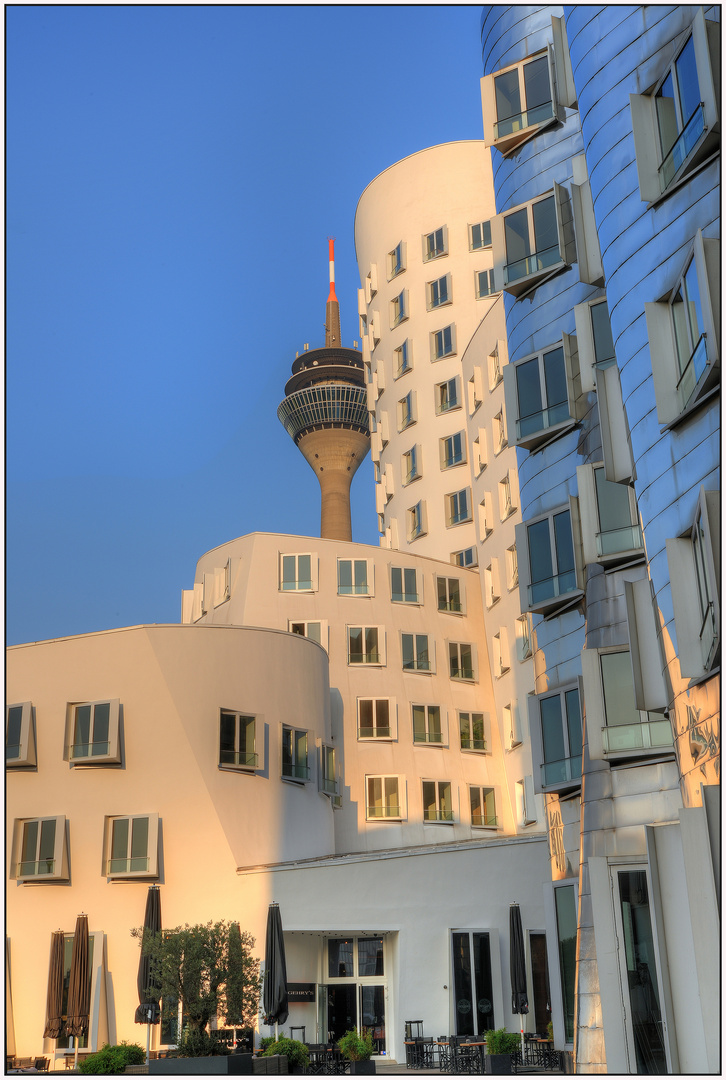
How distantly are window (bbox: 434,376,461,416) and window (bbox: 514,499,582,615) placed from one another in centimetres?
2585

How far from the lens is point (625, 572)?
776 inches

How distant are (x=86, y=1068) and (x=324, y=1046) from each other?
16.2 ft

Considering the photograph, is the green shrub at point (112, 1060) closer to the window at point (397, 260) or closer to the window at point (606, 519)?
the window at point (606, 519)

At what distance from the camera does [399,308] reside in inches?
2040

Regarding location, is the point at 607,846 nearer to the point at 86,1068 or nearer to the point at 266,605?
the point at 86,1068

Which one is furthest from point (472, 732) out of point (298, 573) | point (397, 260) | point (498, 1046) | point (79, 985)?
point (397, 260)

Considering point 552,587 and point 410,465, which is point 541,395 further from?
point 410,465

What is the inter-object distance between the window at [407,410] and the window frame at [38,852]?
25.2 meters

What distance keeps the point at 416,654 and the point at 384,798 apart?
17.1ft

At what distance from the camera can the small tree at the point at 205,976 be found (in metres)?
21.1

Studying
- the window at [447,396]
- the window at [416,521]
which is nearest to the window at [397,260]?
the window at [447,396]

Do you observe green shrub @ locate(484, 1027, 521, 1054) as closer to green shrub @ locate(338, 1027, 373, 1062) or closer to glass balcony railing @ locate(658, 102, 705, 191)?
green shrub @ locate(338, 1027, 373, 1062)

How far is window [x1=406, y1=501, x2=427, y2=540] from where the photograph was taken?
48.2m

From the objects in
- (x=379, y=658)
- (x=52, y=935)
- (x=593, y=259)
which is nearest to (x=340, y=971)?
(x=52, y=935)
